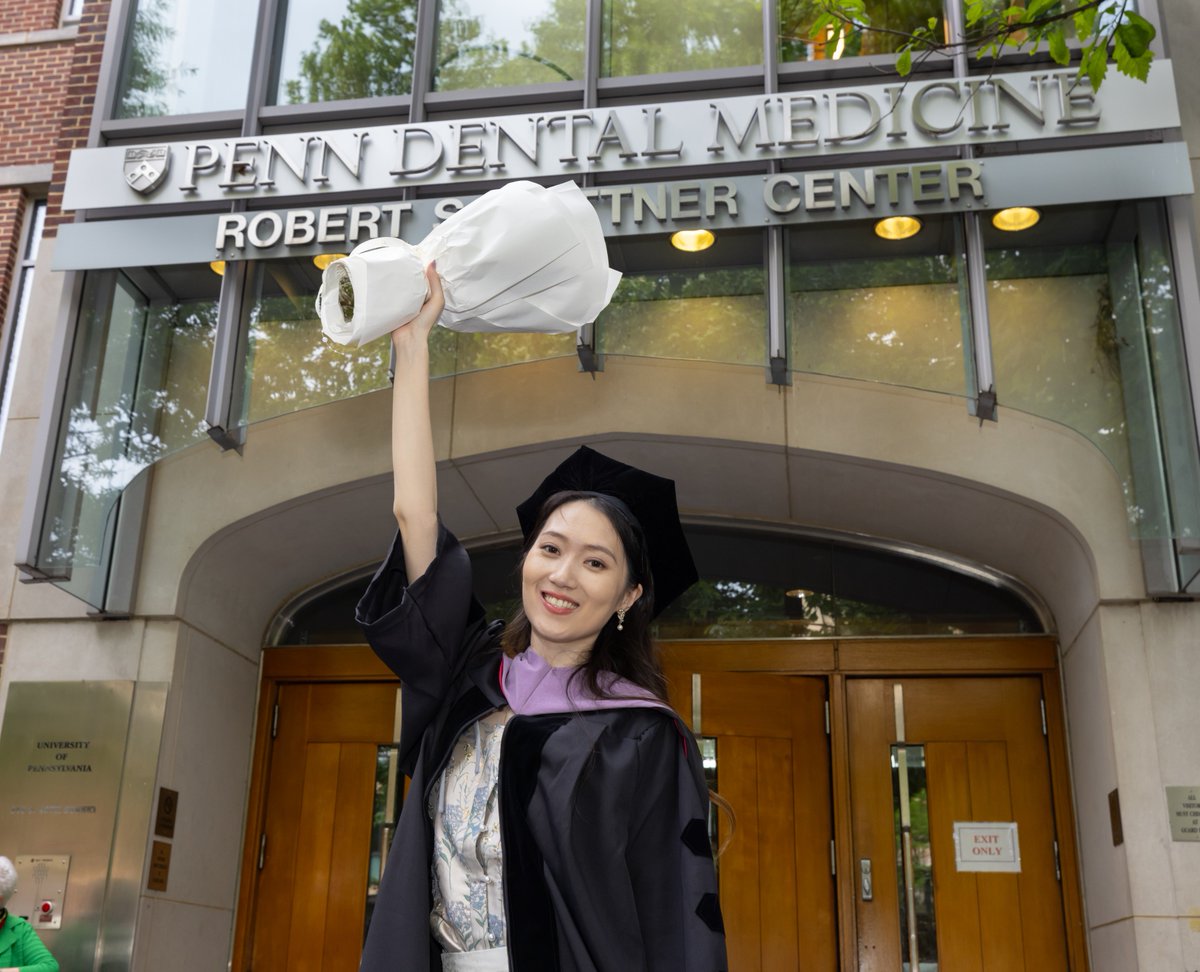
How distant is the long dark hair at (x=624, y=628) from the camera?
230 centimetres

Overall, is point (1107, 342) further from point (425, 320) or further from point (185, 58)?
point (185, 58)

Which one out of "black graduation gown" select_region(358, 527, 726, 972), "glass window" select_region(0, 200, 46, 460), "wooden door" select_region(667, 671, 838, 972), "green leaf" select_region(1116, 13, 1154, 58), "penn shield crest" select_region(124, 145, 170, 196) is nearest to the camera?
"black graduation gown" select_region(358, 527, 726, 972)

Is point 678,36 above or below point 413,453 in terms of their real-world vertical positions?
above

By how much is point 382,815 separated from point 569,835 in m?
5.05

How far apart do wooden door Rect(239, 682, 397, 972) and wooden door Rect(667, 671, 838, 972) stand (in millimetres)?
1743

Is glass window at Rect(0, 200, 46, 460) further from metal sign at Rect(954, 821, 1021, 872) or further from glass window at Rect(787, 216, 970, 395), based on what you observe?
metal sign at Rect(954, 821, 1021, 872)

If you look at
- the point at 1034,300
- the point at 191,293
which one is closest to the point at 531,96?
the point at 191,293

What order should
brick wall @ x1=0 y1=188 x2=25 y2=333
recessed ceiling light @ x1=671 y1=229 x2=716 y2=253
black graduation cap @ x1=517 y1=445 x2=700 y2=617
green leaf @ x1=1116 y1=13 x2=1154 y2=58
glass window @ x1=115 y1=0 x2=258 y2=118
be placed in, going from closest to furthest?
1. black graduation cap @ x1=517 y1=445 x2=700 y2=617
2. green leaf @ x1=1116 y1=13 x2=1154 y2=58
3. recessed ceiling light @ x1=671 y1=229 x2=716 y2=253
4. glass window @ x1=115 y1=0 x2=258 y2=118
5. brick wall @ x1=0 y1=188 x2=25 y2=333

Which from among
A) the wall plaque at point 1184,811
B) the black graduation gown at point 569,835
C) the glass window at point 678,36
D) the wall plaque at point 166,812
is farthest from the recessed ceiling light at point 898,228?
the wall plaque at point 166,812

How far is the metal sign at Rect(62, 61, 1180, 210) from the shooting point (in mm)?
5574

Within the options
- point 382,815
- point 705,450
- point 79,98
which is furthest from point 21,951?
point 79,98

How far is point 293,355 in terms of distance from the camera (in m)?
5.91

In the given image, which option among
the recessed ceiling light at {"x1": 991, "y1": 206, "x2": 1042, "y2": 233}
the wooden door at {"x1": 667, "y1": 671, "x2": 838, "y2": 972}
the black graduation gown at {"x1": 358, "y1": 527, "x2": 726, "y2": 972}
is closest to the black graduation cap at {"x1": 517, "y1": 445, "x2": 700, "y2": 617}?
the black graduation gown at {"x1": 358, "y1": 527, "x2": 726, "y2": 972}

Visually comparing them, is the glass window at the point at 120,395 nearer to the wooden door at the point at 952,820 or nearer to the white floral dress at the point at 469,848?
the wooden door at the point at 952,820
